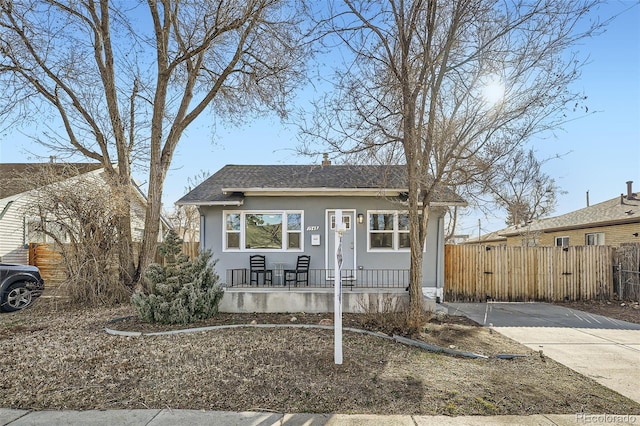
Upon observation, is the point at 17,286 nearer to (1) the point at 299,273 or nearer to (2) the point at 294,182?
(1) the point at 299,273

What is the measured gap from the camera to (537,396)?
3914 millimetres

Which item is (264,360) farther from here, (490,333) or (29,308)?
(29,308)

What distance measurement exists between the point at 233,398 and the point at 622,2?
781 centimetres

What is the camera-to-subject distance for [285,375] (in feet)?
14.4

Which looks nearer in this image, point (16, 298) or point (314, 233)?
point (16, 298)

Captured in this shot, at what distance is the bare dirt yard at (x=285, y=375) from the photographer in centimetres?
372

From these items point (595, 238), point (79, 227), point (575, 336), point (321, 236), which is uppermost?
point (79, 227)

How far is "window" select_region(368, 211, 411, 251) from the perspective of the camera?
1052 centimetres

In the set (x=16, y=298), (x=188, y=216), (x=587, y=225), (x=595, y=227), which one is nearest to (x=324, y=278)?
(x=16, y=298)

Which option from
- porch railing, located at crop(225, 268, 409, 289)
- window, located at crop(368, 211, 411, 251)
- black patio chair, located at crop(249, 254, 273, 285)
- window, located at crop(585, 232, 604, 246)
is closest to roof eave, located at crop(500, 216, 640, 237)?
window, located at crop(585, 232, 604, 246)

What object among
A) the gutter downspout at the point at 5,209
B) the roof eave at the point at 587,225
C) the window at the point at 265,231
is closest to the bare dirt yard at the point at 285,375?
the window at the point at 265,231

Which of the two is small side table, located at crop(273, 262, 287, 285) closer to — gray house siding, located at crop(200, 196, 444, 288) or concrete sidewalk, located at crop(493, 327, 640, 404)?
gray house siding, located at crop(200, 196, 444, 288)

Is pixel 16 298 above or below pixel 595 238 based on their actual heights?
below

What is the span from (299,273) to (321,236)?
1221 millimetres
